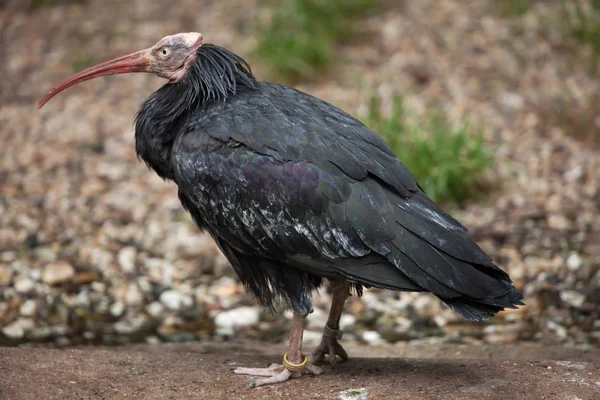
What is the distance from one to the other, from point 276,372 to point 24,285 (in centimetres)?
269

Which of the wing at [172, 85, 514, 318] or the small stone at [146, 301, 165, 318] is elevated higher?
the wing at [172, 85, 514, 318]

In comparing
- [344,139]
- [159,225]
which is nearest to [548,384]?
[344,139]

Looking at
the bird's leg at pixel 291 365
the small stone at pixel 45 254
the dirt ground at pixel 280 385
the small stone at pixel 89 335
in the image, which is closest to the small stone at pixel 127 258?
the small stone at pixel 45 254

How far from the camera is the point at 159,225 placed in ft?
23.3

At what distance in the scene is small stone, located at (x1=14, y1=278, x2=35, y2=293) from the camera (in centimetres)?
612

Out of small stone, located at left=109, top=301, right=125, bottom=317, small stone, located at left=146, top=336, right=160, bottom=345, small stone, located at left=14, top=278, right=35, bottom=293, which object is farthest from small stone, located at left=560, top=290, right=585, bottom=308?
small stone, located at left=14, top=278, right=35, bottom=293

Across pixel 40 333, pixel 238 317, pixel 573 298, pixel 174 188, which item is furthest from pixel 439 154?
pixel 40 333

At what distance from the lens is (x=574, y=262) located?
6.14 meters

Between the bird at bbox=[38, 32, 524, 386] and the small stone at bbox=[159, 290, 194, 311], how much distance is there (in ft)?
5.80

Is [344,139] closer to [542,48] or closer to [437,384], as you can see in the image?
[437,384]

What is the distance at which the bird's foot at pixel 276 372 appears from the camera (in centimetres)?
430

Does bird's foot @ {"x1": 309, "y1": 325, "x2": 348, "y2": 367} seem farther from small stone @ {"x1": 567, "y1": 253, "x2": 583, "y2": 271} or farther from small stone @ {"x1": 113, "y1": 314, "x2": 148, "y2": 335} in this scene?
small stone @ {"x1": 567, "y1": 253, "x2": 583, "y2": 271}

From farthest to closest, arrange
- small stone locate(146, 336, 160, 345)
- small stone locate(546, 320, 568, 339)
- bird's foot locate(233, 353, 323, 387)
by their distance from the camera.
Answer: small stone locate(146, 336, 160, 345) < small stone locate(546, 320, 568, 339) < bird's foot locate(233, 353, 323, 387)

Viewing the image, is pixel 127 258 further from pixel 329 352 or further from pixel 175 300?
pixel 329 352
